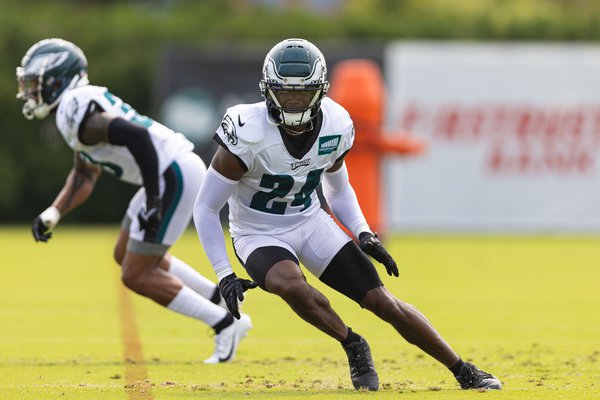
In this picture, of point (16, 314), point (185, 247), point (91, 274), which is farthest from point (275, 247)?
point (185, 247)

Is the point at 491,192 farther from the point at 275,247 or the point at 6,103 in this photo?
the point at 275,247

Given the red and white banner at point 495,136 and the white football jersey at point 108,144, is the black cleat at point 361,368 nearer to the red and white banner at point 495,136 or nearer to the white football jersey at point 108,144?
the white football jersey at point 108,144

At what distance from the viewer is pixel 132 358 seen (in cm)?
812

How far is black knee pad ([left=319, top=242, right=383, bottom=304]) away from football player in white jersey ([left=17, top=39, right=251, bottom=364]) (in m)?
1.51

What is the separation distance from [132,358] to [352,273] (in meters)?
2.16

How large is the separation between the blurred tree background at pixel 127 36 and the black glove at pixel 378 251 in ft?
47.8

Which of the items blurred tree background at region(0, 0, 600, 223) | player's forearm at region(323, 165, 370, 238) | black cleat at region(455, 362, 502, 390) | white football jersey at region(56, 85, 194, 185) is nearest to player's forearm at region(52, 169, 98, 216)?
white football jersey at region(56, 85, 194, 185)

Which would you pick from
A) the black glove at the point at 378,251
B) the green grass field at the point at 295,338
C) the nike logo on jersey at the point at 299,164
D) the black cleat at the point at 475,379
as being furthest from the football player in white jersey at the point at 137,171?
the black cleat at the point at 475,379

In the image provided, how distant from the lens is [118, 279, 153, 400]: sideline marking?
6.64 metres

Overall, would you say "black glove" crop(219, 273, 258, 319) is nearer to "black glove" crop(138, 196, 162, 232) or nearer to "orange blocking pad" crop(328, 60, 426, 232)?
"black glove" crop(138, 196, 162, 232)

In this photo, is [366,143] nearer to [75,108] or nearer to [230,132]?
[75,108]

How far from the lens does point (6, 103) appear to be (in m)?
21.7

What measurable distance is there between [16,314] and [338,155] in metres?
4.80

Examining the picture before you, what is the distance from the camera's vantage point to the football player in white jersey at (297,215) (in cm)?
643
